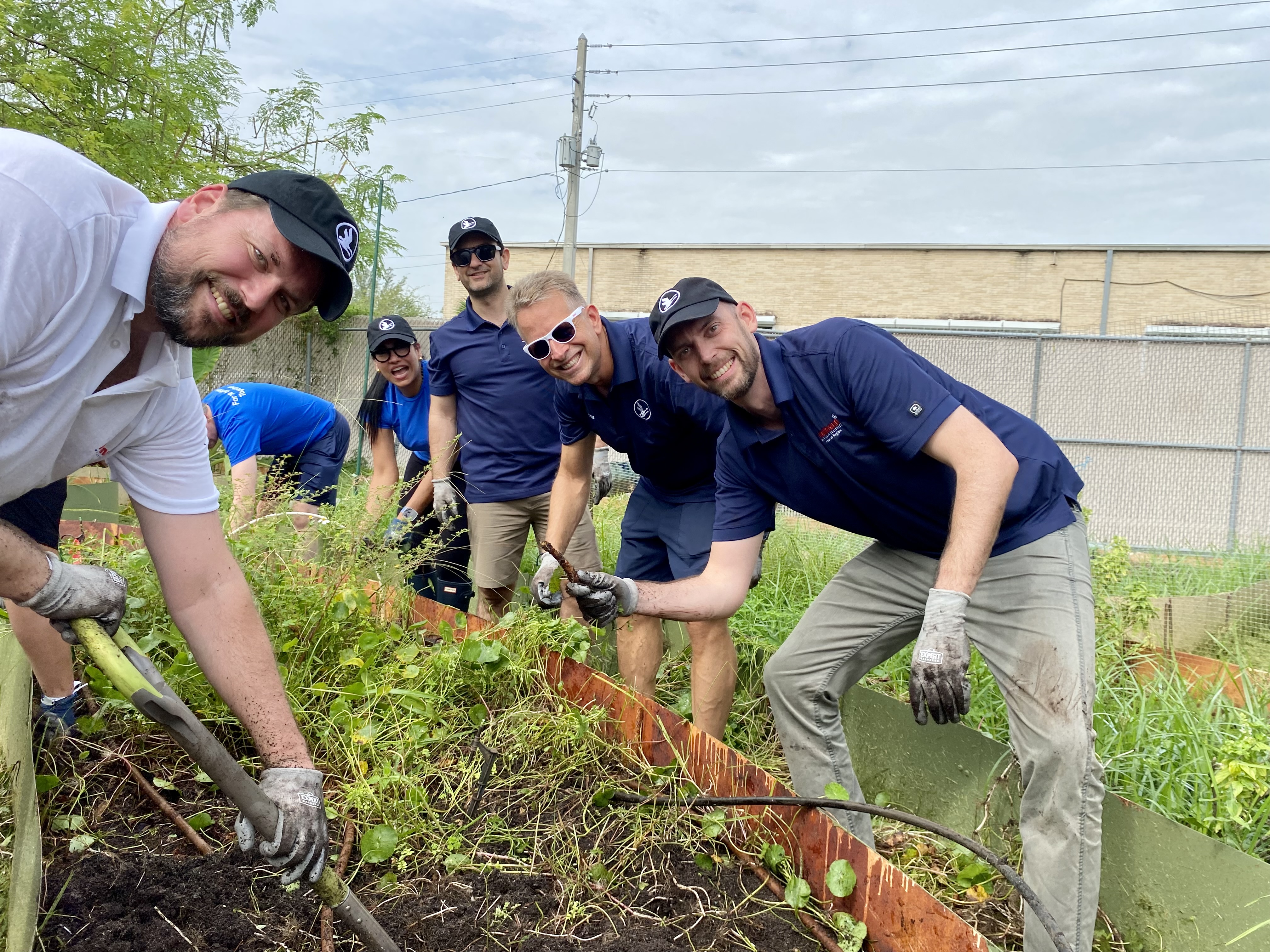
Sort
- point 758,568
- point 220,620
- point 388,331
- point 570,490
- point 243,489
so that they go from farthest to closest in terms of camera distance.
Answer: point 388,331 → point 243,489 → point 570,490 → point 758,568 → point 220,620

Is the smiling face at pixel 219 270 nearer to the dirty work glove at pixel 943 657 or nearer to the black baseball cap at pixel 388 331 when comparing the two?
the dirty work glove at pixel 943 657

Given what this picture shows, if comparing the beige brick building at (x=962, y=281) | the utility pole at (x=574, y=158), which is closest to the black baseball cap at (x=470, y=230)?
the utility pole at (x=574, y=158)

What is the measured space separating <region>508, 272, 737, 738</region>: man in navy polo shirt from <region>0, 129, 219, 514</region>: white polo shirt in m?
1.37

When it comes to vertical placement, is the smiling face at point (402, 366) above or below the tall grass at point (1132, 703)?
above

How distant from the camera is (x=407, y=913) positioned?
2.00 metres

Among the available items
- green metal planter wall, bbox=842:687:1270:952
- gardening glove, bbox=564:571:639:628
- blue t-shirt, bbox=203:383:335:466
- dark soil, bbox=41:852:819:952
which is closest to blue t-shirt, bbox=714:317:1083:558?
gardening glove, bbox=564:571:639:628

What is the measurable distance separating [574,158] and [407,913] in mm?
15716

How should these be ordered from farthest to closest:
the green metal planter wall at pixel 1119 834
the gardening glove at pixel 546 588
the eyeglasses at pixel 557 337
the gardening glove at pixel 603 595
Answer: the eyeglasses at pixel 557 337 → the gardening glove at pixel 546 588 → the gardening glove at pixel 603 595 → the green metal planter wall at pixel 1119 834

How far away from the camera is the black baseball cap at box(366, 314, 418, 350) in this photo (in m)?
4.67

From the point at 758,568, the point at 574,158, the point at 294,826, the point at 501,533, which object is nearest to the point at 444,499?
the point at 501,533

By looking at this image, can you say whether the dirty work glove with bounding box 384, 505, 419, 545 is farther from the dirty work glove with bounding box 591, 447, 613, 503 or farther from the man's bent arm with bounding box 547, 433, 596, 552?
the dirty work glove with bounding box 591, 447, 613, 503

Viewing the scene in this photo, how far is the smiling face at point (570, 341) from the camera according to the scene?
10.6ft

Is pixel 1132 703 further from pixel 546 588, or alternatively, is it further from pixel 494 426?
pixel 494 426

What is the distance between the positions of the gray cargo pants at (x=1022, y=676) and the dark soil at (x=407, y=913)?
55 centimetres
